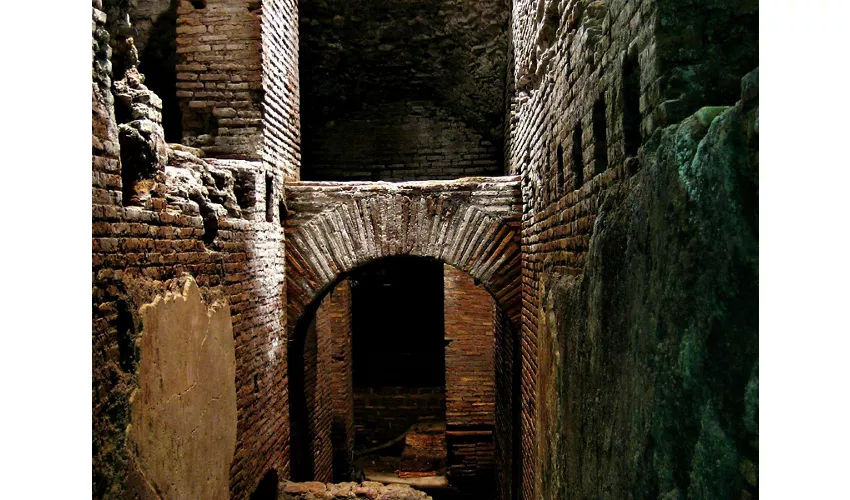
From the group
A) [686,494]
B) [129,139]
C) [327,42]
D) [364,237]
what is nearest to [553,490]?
[686,494]

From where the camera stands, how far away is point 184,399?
3527 millimetres

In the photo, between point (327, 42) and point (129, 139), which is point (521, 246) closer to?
point (129, 139)

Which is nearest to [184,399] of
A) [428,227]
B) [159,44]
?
[428,227]

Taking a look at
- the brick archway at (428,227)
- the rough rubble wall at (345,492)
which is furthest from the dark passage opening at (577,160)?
the rough rubble wall at (345,492)

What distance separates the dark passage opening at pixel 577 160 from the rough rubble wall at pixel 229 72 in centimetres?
283

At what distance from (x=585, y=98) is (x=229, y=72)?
130 inches

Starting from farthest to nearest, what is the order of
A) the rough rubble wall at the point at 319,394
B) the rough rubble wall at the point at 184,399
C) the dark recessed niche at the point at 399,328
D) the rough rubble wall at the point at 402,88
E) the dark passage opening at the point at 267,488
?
the dark recessed niche at the point at 399,328 → the rough rubble wall at the point at 402,88 → the rough rubble wall at the point at 319,394 → the dark passage opening at the point at 267,488 → the rough rubble wall at the point at 184,399

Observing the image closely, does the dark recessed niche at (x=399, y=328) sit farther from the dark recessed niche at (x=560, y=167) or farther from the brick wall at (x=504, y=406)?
the dark recessed niche at (x=560, y=167)

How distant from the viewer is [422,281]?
43.3 feet

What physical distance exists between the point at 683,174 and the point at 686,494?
866 millimetres

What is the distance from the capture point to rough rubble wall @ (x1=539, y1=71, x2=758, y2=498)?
1380 millimetres

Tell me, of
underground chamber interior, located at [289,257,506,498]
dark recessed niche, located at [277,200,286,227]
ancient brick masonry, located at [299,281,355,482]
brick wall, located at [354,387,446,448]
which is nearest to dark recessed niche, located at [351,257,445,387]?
underground chamber interior, located at [289,257,506,498]

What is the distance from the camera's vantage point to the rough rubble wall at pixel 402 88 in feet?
24.5

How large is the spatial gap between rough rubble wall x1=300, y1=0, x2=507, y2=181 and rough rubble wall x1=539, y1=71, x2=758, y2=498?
5.76 meters
